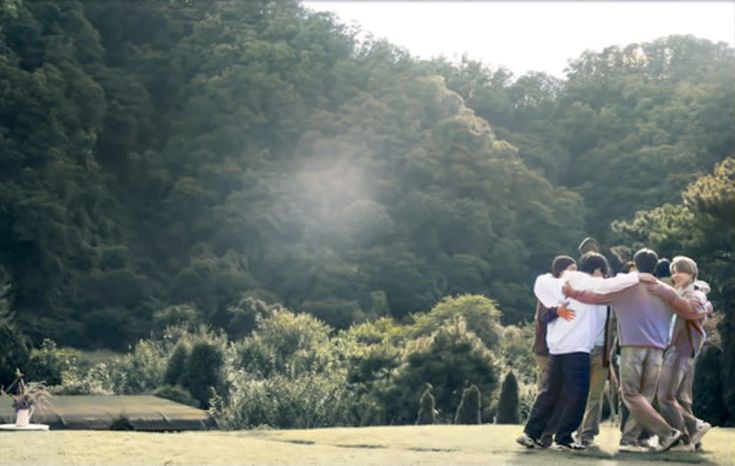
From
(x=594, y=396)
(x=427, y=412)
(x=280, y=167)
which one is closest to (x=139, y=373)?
(x=427, y=412)

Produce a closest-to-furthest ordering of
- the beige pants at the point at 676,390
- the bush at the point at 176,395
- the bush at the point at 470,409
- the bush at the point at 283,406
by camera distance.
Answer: the beige pants at the point at 676,390 → the bush at the point at 470,409 → the bush at the point at 283,406 → the bush at the point at 176,395

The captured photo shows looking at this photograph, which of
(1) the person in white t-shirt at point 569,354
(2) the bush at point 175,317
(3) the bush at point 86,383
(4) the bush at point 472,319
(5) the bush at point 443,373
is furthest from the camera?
(2) the bush at point 175,317

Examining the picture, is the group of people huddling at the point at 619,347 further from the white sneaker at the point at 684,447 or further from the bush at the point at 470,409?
the bush at the point at 470,409

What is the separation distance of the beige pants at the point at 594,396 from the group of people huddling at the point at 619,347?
0.01 meters

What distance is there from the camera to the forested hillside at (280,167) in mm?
63375

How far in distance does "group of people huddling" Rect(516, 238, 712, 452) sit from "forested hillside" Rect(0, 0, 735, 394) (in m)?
42.9

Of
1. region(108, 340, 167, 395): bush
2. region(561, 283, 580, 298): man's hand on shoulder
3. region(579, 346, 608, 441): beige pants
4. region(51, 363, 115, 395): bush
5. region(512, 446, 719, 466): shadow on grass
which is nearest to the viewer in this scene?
region(512, 446, 719, 466): shadow on grass

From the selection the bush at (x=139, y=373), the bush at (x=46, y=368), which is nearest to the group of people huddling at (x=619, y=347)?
the bush at (x=139, y=373)

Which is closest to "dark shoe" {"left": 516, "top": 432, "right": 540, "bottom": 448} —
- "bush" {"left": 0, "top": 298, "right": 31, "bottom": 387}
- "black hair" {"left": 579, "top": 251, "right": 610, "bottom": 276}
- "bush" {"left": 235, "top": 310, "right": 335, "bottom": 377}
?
"black hair" {"left": 579, "top": 251, "right": 610, "bottom": 276}

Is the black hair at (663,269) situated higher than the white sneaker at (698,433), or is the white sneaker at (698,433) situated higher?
the black hair at (663,269)

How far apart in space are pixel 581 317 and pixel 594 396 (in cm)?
118

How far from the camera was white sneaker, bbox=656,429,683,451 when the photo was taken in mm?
14094

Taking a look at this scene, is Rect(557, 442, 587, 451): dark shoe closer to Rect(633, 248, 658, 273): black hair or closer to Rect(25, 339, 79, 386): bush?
Rect(633, 248, 658, 273): black hair

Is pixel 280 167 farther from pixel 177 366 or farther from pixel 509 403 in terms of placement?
pixel 509 403
